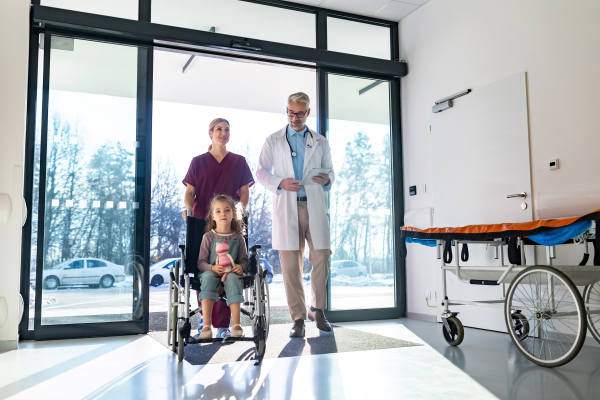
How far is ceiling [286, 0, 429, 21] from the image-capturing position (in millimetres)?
4820

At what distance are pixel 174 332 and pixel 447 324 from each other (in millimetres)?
1718

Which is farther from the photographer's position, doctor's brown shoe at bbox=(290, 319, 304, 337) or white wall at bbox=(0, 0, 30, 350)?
doctor's brown shoe at bbox=(290, 319, 304, 337)

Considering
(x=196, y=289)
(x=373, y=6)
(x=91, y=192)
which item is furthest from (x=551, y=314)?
(x=373, y=6)

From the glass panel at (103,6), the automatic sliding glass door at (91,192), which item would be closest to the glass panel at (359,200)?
the automatic sliding glass door at (91,192)

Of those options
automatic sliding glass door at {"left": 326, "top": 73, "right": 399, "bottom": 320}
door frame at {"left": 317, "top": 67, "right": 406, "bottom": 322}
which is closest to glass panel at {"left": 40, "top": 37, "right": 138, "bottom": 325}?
door frame at {"left": 317, "top": 67, "right": 406, "bottom": 322}

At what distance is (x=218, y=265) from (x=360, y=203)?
89.0 inches

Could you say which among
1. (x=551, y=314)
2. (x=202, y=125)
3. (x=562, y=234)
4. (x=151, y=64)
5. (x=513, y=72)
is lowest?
(x=551, y=314)

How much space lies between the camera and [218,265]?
9.55 feet

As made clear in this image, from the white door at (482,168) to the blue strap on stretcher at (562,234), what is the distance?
107cm

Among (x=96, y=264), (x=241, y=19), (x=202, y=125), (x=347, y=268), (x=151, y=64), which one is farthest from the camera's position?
(x=202, y=125)

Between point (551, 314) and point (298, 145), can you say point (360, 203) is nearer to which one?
point (298, 145)

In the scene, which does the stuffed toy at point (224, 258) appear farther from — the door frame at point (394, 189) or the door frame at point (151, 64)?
the door frame at point (394, 189)

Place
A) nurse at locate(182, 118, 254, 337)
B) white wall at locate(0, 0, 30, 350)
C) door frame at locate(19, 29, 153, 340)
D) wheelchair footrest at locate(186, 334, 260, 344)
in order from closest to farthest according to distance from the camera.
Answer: wheelchair footrest at locate(186, 334, 260, 344) → white wall at locate(0, 0, 30, 350) → nurse at locate(182, 118, 254, 337) → door frame at locate(19, 29, 153, 340)

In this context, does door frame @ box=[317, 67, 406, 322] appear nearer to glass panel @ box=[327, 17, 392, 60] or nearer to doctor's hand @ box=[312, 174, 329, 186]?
glass panel @ box=[327, 17, 392, 60]
